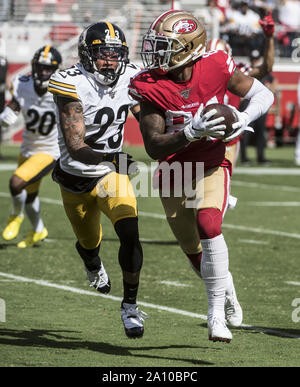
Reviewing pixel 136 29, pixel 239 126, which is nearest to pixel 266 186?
pixel 239 126

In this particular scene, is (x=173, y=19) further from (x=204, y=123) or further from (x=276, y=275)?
(x=276, y=275)

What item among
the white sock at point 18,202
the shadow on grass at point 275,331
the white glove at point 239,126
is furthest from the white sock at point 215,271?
the white sock at point 18,202

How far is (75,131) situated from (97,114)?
329 mm

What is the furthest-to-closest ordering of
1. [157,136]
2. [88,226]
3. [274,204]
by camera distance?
[274,204]
[88,226]
[157,136]

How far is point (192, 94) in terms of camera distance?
502 cm

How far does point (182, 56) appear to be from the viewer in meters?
5.00

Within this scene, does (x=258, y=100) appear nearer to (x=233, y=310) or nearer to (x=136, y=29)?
(x=233, y=310)

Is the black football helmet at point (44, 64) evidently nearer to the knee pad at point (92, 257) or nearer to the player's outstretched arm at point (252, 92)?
the knee pad at point (92, 257)

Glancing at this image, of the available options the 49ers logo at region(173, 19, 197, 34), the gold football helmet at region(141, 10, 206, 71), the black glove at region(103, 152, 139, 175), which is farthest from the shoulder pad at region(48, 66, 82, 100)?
the 49ers logo at region(173, 19, 197, 34)

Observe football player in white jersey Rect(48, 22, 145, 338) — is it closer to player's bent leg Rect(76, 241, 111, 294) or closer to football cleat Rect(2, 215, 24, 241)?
player's bent leg Rect(76, 241, 111, 294)

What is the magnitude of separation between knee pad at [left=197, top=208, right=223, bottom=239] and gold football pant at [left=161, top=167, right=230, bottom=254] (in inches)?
2.0

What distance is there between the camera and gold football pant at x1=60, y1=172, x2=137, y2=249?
533cm

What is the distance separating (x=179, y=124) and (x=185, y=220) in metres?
0.63
